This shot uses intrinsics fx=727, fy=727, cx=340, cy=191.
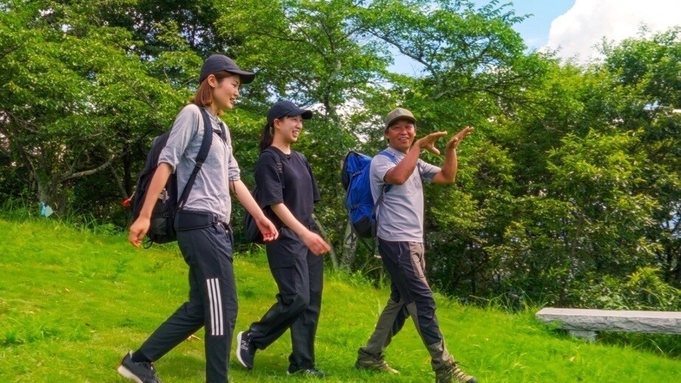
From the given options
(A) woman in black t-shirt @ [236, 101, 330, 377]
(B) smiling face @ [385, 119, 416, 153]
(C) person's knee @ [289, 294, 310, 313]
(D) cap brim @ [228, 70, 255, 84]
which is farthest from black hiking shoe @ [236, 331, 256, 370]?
(D) cap brim @ [228, 70, 255, 84]

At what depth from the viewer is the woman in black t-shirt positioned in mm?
4316

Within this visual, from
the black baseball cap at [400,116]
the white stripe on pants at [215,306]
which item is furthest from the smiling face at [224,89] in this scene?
the black baseball cap at [400,116]

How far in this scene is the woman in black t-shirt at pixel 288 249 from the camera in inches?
170

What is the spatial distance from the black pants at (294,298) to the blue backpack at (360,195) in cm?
34

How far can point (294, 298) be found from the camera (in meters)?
4.30

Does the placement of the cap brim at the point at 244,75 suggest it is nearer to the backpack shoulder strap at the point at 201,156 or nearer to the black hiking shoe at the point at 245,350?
the backpack shoulder strap at the point at 201,156

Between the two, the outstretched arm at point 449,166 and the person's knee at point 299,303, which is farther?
the outstretched arm at point 449,166

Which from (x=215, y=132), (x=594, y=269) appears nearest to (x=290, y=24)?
(x=594, y=269)

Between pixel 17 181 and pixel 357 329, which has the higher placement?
pixel 17 181

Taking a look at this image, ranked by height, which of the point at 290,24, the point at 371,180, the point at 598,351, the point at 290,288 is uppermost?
the point at 290,24

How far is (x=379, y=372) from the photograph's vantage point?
482 centimetres

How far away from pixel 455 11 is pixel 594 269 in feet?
14.6

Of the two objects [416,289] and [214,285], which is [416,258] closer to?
[416,289]

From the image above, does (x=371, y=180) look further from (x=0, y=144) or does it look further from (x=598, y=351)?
(x=0, y=144)
